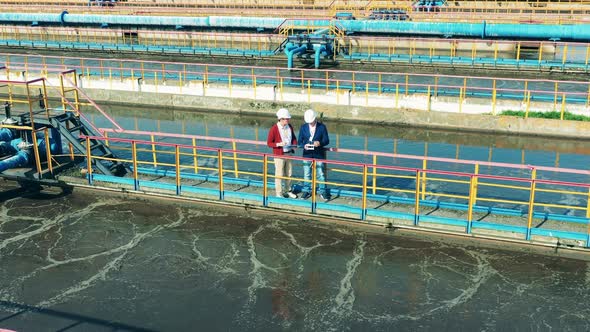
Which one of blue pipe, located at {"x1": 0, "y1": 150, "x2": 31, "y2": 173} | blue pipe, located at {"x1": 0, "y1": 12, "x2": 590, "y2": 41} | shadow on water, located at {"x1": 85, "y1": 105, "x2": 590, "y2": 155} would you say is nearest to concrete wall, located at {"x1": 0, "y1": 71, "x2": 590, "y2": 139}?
shadow on water, located at {"x1": 85, "y1": 105, "x2": 590, "y2": 155}

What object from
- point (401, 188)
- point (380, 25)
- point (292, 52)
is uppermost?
point (380, 25)

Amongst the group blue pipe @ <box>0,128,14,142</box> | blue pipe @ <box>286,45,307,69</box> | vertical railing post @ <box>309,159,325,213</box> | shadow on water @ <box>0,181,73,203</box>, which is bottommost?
shadow on water @ <box>0,181,73,203</box>

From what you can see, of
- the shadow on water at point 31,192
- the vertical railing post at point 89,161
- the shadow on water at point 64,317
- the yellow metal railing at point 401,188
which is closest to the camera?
the shadow on water at point 64,317

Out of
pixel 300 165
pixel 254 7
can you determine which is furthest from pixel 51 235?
pixel 254 7

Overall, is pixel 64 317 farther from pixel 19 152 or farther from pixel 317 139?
pixel 19 152

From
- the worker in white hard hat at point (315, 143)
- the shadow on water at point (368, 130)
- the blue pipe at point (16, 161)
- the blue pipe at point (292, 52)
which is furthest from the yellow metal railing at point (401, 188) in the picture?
the blue pipe at point (292, 52)

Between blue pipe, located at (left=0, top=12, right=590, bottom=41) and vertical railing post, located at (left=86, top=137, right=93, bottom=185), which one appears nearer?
vertical railing post, located at (left=86, top=137, right=93, bottom=185)

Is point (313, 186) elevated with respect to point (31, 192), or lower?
elevated

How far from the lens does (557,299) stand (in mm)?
8789

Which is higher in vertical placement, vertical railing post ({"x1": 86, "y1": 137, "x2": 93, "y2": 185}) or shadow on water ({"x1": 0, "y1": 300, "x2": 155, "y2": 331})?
vertical railing post ({"x1": 86, "y1": 137, "x2": 93, "y2": 185})

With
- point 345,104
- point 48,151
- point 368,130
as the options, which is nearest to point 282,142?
point 48,151

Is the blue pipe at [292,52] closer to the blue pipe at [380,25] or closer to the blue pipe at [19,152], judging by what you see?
the blue pipe at [380,25]

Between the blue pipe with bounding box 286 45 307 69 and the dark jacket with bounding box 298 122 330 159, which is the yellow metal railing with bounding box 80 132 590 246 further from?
the blue pipe with bounding box 286 45 307 69

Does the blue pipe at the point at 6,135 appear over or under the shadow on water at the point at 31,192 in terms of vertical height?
over
